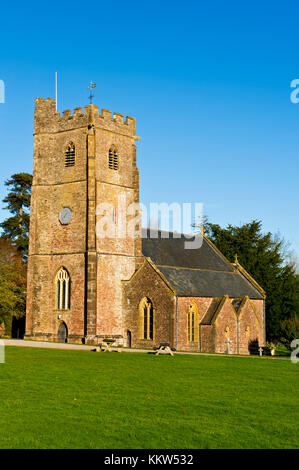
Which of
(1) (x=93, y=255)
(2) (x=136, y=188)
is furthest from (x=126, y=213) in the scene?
(1) (x=93, y=255)

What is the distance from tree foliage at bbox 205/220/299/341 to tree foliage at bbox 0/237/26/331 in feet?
69.0

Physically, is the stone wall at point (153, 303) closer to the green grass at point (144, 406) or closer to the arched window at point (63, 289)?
the arched window at point (63, 289)

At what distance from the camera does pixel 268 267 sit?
2232 inches

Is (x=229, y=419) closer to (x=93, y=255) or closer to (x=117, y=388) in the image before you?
(x=117, y=388)

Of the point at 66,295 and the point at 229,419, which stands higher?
the point at 66,295

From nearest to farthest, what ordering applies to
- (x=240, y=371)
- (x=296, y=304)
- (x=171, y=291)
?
(x=240, y=371)
(x=171, y=291)
(x=296, y=304)

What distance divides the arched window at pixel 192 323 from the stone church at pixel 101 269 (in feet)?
0.25

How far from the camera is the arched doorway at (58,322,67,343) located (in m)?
42.6

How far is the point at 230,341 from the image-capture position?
141 ft

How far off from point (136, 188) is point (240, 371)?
2428 cm

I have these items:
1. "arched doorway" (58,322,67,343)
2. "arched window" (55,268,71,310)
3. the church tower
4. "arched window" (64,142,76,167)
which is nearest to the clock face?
the church tower

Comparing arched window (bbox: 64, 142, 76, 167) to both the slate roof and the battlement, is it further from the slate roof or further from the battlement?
the slate roof

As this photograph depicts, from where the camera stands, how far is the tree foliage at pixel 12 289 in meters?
48.4

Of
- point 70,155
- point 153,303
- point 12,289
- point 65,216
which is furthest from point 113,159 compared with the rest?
point 12,289
